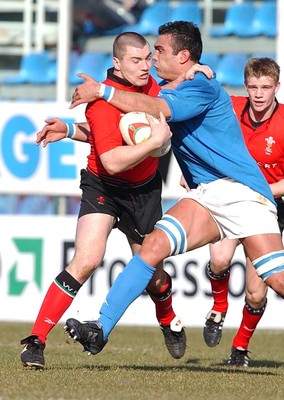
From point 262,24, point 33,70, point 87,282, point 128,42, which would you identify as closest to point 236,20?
point 262,24

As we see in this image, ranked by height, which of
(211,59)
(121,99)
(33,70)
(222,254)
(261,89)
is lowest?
(222,254)

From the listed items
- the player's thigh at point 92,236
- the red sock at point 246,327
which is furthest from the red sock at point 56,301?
the red sock at point 246,327

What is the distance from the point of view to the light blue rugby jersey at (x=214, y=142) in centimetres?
773

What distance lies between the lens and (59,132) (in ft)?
28.3

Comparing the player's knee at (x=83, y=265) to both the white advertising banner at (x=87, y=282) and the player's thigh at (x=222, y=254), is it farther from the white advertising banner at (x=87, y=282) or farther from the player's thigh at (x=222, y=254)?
the white advertising banner at (x=87, y=282)

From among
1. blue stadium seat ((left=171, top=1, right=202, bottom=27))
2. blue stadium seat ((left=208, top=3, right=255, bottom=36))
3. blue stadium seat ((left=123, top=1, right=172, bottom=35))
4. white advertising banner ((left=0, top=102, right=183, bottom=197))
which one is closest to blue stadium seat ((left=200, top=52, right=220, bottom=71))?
blue stadium seat ((left=208, top=3, right=255, bottom=36))

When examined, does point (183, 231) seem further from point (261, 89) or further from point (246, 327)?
point (246, 327)

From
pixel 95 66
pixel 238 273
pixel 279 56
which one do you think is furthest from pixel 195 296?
pixel 95 66

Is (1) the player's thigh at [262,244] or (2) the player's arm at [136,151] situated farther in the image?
(1) the player's thigh at [262,244]

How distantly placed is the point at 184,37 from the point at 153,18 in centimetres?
1068

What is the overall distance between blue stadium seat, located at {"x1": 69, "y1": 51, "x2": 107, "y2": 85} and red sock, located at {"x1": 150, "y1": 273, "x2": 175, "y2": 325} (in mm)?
8272

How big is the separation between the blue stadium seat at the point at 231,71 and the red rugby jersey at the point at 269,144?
7.10m

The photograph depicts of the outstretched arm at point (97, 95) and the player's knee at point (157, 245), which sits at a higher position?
the outstretched arm at point (97, 95)

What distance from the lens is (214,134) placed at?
7.82 meters
